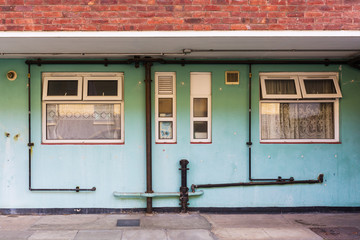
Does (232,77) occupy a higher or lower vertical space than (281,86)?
higher

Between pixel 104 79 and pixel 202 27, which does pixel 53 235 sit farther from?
pixel 202 27

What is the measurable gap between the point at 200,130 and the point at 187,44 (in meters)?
1.91

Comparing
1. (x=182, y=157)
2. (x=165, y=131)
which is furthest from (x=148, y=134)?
(x=182, y=157)

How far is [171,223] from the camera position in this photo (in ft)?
18.3

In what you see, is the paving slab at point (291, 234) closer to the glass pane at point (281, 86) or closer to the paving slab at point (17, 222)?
the glass pane at point (281, 86)

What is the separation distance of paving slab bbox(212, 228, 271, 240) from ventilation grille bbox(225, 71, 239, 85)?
2.84 metres

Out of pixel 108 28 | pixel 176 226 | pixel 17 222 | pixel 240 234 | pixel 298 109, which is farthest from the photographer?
pixel 298 109

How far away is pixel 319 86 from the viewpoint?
6.25m

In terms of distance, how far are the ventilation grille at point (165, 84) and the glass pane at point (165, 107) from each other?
0.55 ft

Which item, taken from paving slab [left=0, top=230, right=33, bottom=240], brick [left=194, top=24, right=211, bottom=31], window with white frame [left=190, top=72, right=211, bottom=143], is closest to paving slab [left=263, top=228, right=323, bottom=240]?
window with white frame [left=190, top=72, right=211, bottom=143]

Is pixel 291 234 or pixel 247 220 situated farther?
pixel 247 220

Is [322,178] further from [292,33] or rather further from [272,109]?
[292,33]

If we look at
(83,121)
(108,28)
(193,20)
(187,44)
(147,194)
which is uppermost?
(193,20)

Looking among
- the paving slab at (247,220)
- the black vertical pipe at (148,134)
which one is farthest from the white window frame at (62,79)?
the paving slab at (247,220)
